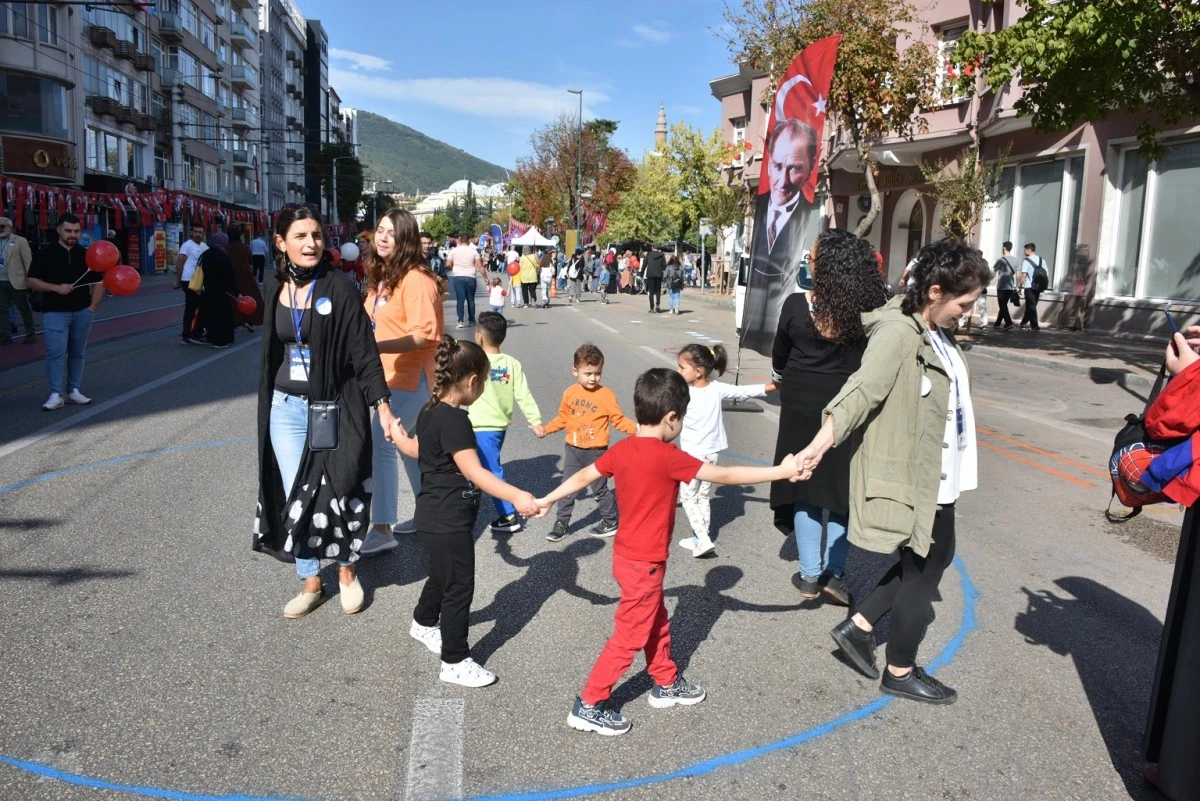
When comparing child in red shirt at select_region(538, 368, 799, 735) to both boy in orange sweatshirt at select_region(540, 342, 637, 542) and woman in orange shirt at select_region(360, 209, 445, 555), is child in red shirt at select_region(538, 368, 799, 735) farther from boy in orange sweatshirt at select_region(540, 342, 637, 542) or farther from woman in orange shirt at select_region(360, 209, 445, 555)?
boy in orange sweatshirt at select_region(540, 342, 637, 542)

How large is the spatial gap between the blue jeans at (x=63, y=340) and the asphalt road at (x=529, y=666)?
2474mm

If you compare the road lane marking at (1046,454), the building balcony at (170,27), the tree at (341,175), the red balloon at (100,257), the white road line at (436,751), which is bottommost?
the white road line at (436,751)

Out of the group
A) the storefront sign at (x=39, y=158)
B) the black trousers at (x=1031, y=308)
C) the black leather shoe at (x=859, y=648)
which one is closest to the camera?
the black leather shoe at (x=859, y=648)

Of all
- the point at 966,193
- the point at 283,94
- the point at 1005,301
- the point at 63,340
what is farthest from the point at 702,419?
the point at 283,94

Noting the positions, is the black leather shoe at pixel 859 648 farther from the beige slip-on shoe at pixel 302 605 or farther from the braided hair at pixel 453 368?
the beige slip-on shoe at pixel 302 605

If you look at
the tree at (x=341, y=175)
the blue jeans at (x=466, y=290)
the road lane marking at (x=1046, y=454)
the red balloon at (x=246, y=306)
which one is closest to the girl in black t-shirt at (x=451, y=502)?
the road lane marking at (x=1046, y=454)

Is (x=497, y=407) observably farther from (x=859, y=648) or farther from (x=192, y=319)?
(x=192, y=319)

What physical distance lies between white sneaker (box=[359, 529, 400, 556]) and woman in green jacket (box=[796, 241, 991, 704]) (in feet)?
8.78

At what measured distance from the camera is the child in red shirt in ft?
10.9

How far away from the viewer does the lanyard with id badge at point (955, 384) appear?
3537 millimetres

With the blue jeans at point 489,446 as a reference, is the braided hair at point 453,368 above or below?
above

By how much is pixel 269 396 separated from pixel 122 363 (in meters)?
9.84

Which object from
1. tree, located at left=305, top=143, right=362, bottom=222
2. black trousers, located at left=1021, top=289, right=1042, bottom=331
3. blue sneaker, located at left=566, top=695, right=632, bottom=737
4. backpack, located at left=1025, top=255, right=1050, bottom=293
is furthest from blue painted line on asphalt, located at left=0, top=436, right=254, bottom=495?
tree, located at left=305, top=143, right=362, bottom=222

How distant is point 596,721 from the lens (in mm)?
3328
